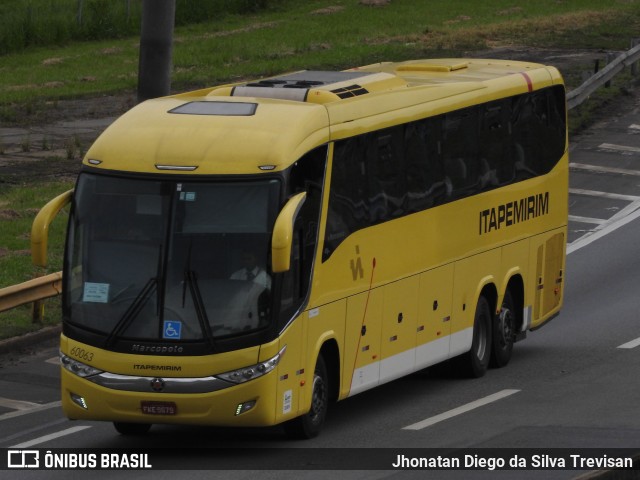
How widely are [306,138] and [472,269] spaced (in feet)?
14.1

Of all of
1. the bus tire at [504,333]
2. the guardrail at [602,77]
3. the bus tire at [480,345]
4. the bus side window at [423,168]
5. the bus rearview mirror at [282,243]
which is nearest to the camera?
the bus rearview mirror at [282,243]

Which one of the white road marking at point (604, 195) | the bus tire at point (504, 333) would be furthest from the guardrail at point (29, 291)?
the white road marking at point (604, 195)

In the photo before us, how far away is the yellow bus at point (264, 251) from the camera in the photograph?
14.3 meters

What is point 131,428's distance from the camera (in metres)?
15.8

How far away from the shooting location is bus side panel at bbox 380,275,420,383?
1677cm

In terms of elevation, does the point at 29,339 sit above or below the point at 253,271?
below

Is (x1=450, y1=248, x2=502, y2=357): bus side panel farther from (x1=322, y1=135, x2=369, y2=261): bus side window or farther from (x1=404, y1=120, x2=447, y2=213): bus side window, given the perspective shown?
(x1=322, y1=135, x2=369, y2=261): bus side window

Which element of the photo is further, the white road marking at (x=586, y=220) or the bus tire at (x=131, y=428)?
the white road marking at (x=586, y=220)

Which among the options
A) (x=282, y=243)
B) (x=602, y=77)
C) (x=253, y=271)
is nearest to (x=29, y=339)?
(x=253, y=271)

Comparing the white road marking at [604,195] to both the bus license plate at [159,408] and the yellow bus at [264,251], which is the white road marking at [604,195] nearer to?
the yellow bus at [264,251]

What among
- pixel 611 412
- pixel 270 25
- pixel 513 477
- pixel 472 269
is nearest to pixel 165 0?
pixel 472 269

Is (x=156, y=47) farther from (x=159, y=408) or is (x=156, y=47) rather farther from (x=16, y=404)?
(x=159, y=408)

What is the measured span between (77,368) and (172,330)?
1.03 meters

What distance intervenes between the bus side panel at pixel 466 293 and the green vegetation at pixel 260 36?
633 inches
